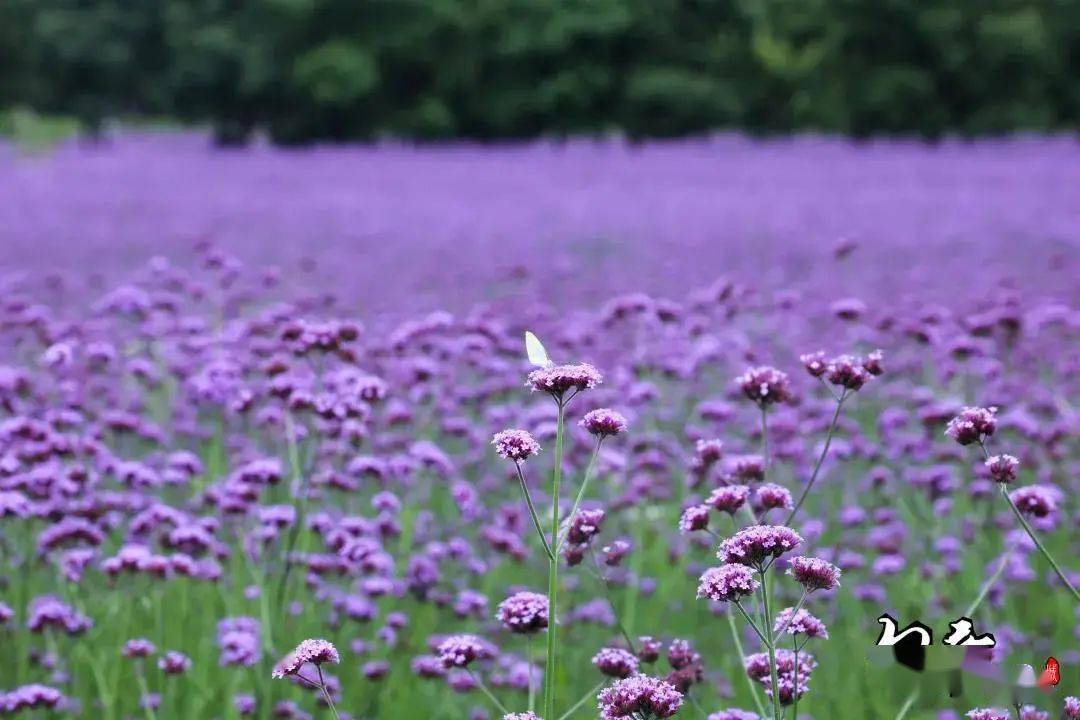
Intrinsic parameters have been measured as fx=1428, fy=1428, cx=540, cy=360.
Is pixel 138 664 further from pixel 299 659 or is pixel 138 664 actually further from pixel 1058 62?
pixel 1058 62

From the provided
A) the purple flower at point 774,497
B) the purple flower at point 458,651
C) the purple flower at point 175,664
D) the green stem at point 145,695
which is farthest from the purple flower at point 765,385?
the purple flower at point 175,664

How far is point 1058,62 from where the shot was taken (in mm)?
30203

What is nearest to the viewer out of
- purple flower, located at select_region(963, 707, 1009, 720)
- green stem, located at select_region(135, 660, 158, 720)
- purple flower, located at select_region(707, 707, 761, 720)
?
purple flower, located at select_region(963, 707, 1009, 720)

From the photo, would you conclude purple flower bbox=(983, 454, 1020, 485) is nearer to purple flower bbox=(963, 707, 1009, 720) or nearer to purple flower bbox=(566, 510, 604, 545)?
purple flower bbox=(963, 707, 1009, 720)

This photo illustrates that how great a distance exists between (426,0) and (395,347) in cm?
2458

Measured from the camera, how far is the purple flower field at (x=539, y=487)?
2.10m

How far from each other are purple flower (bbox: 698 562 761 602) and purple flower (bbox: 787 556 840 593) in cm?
8

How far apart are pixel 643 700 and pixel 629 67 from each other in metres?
27.6

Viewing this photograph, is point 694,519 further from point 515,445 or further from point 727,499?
point 515,445

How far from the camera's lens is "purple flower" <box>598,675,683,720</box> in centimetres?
157

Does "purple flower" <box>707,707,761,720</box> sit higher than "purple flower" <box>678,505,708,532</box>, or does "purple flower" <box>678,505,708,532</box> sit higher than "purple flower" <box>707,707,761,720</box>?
"purple flower" <box>678,505,708,532</box>

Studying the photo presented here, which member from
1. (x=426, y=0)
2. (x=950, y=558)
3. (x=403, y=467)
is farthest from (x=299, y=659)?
(x=426, y=0)

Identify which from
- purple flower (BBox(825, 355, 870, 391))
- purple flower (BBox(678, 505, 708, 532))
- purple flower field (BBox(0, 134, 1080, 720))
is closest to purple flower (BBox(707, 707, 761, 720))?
purple flower field (BBox(0, 134, 1080, 720))

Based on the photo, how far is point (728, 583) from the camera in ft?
5.24
